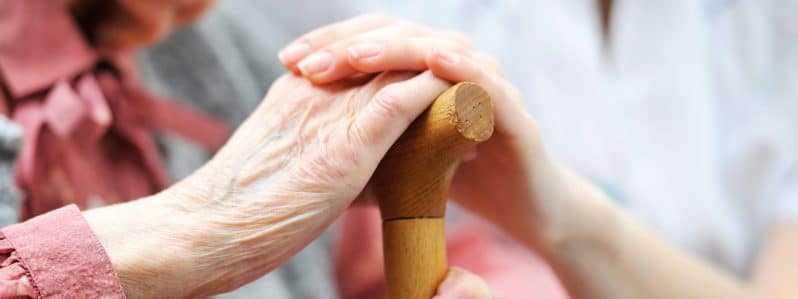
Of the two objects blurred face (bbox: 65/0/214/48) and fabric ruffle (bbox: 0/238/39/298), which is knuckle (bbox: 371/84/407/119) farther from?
blurred face (bbox: 65/0/214/48)

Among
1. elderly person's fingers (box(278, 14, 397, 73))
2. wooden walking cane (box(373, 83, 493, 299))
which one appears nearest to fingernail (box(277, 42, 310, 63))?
elderly person's fingers (box(278, 14, 397, 73))

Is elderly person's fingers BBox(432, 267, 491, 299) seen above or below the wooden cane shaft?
below

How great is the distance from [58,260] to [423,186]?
0.70 feet

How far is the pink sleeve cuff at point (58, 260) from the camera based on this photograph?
0.43 m

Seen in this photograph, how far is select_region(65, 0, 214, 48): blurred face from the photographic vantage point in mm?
769

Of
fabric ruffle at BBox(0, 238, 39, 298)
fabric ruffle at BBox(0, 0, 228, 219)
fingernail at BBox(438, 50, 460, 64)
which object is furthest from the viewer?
fabric ruffle at BBox(0, 0, 228, 219)

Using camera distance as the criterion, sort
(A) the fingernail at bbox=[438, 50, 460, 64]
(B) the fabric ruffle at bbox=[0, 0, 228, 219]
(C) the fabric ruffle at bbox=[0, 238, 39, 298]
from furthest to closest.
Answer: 1. (B) the fabric ruffle at bbox=[0, 0, 228, 219]
2. (A) the fingernail at bbox=[438, 50, 460, 64]
3. (C) the fabric ruffle at bbox=[0, 238, 39, 298]

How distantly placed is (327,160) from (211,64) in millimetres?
543

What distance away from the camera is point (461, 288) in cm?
50

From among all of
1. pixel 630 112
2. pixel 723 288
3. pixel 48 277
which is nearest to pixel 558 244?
pixel 723 288

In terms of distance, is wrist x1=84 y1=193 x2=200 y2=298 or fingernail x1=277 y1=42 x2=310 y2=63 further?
fingernail x1=277 y1=42 x2=310 y2=63

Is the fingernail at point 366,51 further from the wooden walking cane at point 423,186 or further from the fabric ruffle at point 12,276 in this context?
the fabric ruffle at point 12,276

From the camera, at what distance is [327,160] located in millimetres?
498

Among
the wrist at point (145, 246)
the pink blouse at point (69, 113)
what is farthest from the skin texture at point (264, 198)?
the pink blouse at point (69, 113)
